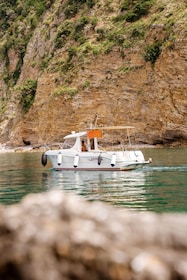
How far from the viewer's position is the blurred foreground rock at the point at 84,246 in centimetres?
270

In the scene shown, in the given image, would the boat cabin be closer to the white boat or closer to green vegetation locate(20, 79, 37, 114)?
the white boat

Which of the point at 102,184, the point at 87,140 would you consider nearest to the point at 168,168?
the point at 87,140

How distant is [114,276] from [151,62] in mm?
62065

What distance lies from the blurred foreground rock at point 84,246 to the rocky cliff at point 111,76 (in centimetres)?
5758

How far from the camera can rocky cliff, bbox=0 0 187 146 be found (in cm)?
6112

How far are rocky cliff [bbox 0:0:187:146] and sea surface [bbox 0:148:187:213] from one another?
2831cm

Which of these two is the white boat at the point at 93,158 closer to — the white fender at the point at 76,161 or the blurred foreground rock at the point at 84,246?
the white fender at the point at 76,161

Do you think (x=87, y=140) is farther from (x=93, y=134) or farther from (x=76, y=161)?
(x=76, y=161)

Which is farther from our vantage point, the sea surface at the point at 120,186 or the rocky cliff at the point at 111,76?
the rocky cliff at the point at 111,76

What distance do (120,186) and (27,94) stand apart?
59.8 metres

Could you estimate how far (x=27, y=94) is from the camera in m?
81.3

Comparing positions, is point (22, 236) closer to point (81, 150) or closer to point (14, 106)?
point (81, 150)

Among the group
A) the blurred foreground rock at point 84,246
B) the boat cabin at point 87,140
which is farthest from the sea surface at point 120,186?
the blurred foreground rock at point 84,246

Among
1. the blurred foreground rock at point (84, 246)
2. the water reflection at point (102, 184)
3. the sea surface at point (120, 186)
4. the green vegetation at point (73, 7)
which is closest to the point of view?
the blurred foreground rock at point (84, 246)
